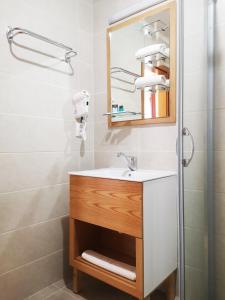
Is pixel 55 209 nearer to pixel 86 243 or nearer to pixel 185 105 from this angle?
pixel 86 243

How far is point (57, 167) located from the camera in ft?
5.67

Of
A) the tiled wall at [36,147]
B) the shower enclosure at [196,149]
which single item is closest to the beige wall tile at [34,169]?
the tiled wall at [36,147]

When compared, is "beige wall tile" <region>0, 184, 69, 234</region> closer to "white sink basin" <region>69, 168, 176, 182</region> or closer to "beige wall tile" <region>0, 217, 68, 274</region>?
"beige wall tile" <region>0, 217, 68, 274</region>

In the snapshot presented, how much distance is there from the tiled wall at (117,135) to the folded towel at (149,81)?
288 mm

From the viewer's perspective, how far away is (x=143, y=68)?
66.7 inches

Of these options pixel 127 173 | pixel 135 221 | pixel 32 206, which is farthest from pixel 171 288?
pixel 32 206

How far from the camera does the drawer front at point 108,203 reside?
1225 mm

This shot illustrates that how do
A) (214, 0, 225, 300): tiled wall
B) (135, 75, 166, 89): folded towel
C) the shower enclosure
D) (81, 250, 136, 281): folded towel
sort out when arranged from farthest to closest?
(135, 75, 166, 89): folded towel < (81, 250, 136, 281): folded towel < (214, 0, 225, 300): tiled wall < the shower enclosure

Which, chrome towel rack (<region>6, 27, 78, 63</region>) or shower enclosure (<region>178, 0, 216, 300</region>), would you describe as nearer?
shower enclosure (<region>178, 0, 216, 300</region>)

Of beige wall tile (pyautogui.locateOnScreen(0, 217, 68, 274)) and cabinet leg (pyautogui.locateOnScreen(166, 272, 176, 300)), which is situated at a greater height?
beige wall tile (pyautogui.locateOnScreen(0, 217, 68, 274))

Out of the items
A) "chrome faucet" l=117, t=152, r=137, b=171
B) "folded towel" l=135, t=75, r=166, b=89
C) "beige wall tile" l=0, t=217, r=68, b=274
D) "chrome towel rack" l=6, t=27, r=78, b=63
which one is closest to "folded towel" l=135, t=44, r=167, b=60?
"folded towel" l=135, t=75, r=166, b=89

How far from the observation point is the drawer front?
1225 millimetres

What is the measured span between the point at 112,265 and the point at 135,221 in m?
0.39

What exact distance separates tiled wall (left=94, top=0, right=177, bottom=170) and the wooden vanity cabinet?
0.23 metres
